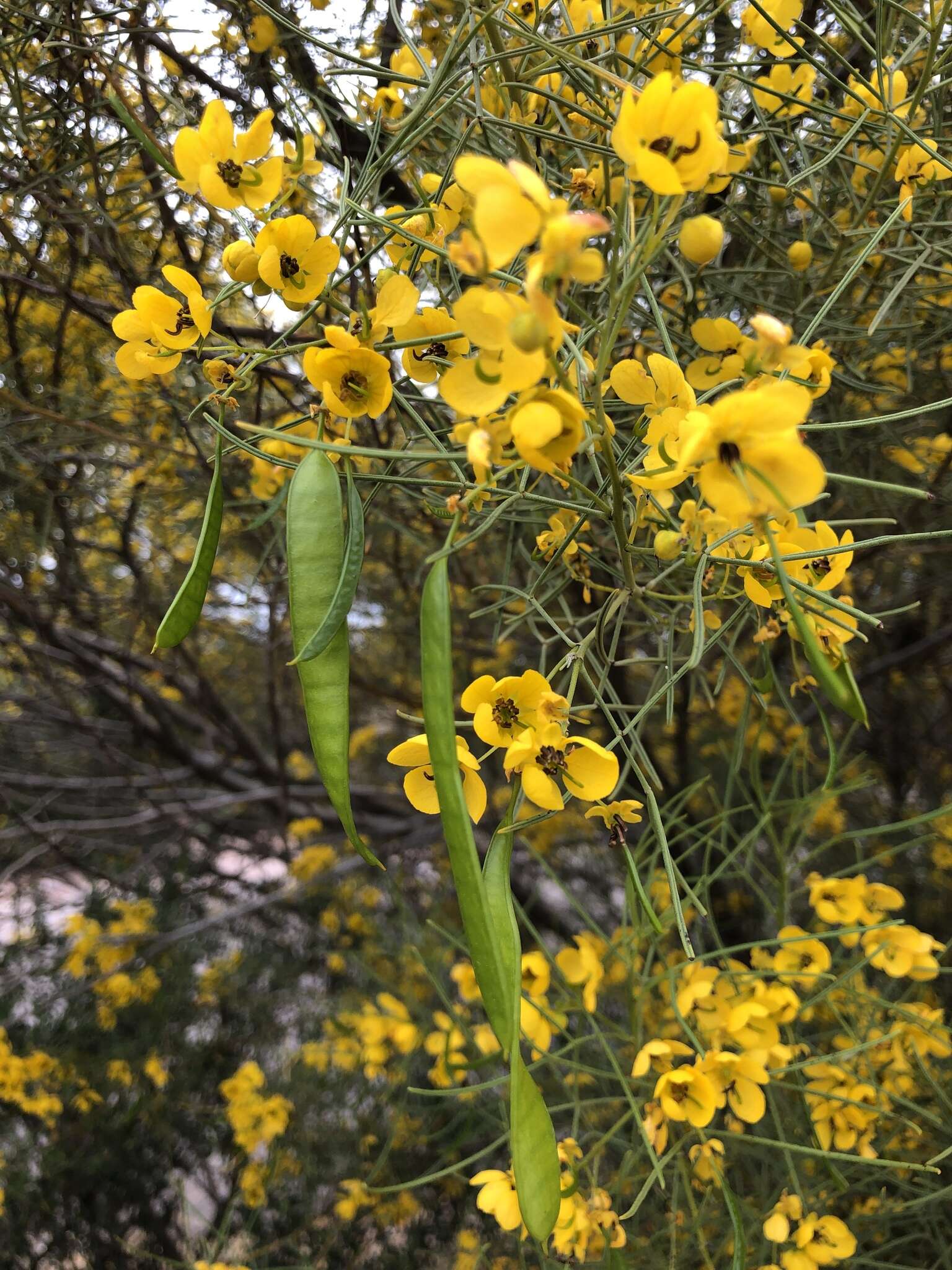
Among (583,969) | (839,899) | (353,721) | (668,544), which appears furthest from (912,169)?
(353,721)

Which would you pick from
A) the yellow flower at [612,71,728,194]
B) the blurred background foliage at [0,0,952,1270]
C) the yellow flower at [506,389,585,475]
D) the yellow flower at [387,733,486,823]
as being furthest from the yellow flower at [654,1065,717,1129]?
the yellow flower at [612,71,728,194]

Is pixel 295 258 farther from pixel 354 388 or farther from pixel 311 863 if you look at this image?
pixel 311 863

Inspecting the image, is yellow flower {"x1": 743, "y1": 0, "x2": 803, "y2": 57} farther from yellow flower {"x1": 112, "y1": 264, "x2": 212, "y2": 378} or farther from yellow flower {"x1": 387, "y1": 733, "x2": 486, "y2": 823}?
yellow flower {"x1": 387, "y1": 733, "x2": 486, "y2": 823}

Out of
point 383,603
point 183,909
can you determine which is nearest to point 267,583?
point 383,603

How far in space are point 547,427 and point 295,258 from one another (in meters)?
0.27

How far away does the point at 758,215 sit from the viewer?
1093 mm

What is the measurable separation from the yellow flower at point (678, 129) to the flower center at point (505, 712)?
1.08 ft

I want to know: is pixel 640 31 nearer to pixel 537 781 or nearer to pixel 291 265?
pixel 291 265

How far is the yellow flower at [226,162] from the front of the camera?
21.1 inches

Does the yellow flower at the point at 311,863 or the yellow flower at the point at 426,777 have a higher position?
the yellow flower at the point at 311,863

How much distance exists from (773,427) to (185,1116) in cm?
272

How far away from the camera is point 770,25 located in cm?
70

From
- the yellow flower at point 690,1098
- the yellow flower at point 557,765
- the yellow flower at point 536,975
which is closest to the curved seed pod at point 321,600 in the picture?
the yellow flower at point 557,765

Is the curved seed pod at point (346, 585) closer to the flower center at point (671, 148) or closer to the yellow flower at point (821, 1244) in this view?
the flower center at point (671, 148)
